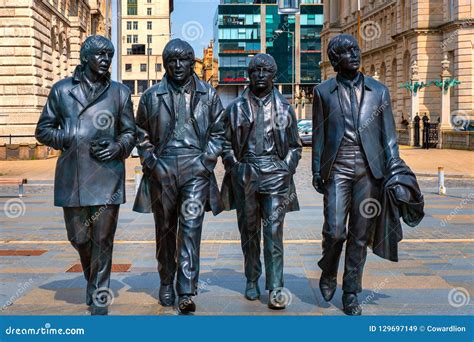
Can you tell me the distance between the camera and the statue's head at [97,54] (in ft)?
20.4

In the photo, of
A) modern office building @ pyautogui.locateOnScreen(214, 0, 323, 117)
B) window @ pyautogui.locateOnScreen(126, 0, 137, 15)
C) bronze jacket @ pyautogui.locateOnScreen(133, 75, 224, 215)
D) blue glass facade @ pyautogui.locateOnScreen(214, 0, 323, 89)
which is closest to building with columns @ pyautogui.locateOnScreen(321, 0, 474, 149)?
bronze jacket @ pyautogui.locateOnScreen(133, 75, 224, 215)

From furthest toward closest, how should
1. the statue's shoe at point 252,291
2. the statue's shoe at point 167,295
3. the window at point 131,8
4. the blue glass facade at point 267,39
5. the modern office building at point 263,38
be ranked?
the window at point 131,8 < the modern office building at point 263,38 < the blue glass facade at point 267,39 < the statue's shoe at point 252,291 < the statue's shoe at point 167,295

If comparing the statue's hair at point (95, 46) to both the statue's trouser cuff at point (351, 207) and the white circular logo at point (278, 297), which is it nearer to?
the statue's trouser cuff at point (351, 207)

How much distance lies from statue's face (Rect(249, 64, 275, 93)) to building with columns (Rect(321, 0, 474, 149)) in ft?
107

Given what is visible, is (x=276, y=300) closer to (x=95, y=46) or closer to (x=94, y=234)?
(x=94, y=234)

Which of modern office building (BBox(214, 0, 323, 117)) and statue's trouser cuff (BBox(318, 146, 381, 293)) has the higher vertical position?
modern office building (BBox(214, 0, 323, 117))

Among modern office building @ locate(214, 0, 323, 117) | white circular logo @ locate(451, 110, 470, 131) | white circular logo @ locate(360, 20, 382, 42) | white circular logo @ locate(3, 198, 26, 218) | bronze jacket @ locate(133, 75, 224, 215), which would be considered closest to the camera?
bronze jacket @ locate(133, 75, 224, 215)

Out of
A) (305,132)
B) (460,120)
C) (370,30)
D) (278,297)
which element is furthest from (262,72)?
(370,30)

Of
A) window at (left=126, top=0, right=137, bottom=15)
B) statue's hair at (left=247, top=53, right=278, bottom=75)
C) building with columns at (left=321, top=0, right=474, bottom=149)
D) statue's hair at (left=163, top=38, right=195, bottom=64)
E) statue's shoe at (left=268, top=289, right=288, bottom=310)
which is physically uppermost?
window at (left=126, top=0, right=137, bottom=15)

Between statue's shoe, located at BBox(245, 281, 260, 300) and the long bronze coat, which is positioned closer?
the long bronze coat

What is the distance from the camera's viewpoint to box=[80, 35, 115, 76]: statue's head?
20.4ft

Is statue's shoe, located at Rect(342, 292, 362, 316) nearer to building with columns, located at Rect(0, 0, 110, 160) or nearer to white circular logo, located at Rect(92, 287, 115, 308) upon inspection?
white circular logo, located at Rect(92, 287, 115, 308)

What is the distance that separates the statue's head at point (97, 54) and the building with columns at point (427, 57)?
3358cm

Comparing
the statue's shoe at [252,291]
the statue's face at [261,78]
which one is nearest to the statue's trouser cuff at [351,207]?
the statue's shoe at [252,291]
